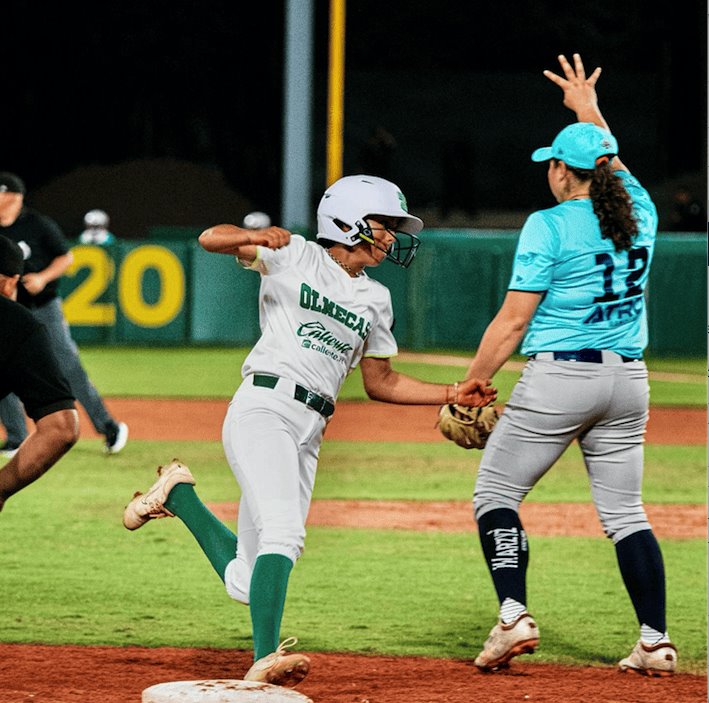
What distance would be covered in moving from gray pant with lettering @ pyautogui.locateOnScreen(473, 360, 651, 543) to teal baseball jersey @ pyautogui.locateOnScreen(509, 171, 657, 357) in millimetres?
101

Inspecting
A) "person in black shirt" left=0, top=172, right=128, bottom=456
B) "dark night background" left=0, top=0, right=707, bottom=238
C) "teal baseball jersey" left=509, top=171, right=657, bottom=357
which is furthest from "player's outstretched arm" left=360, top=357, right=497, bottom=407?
"dark night background" left=0, top=0, right=707, bottom=238

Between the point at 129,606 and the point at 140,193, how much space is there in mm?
35352

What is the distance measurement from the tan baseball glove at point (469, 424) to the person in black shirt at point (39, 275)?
4950 mm

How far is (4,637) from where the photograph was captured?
591 cm

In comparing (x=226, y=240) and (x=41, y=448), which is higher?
(x=226, y=240)

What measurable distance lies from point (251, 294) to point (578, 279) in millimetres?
16344

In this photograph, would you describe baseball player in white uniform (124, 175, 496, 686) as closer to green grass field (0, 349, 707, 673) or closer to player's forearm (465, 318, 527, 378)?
player's forearm (465, 318, 527, 378)

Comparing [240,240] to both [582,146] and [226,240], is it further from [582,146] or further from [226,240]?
[582,146]

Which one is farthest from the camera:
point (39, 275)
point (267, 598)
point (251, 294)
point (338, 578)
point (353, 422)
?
point (251, 294)

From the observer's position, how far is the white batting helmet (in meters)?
5.09

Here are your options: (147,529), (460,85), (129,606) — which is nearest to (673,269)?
(147,529)

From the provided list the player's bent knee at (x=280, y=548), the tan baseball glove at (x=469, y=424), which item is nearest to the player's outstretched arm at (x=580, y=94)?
the tan baseball glove at (x=469, y=424)

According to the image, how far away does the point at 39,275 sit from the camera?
1000 cm

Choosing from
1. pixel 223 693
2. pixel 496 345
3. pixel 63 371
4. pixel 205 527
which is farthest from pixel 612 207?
pixel 63 371
